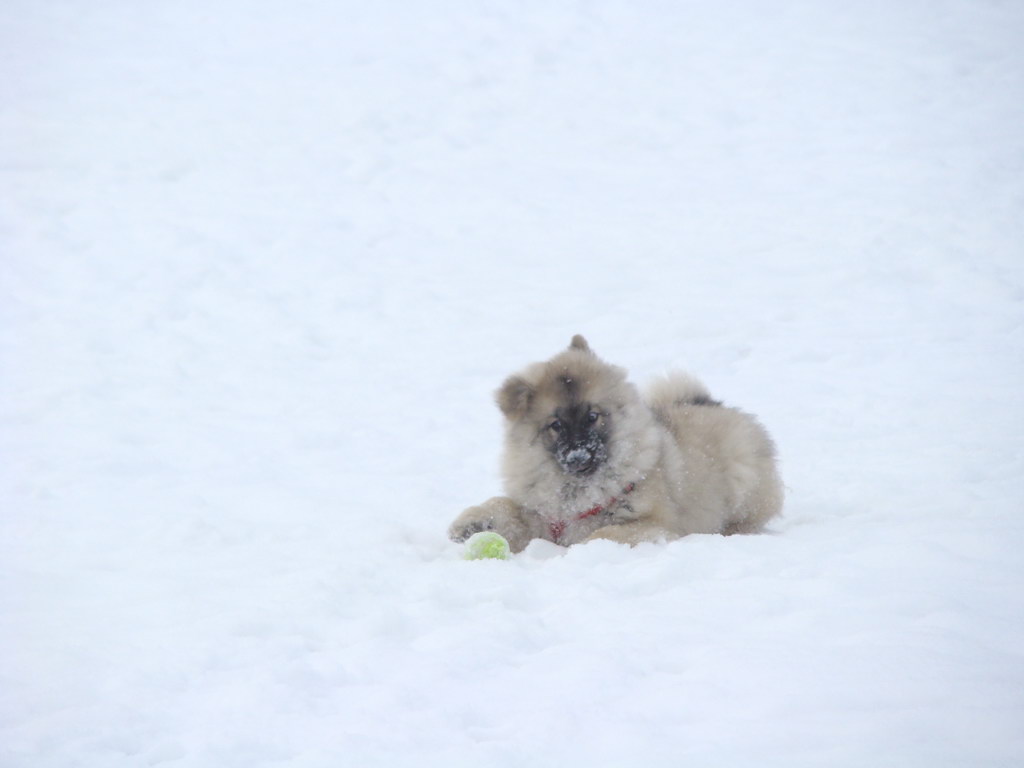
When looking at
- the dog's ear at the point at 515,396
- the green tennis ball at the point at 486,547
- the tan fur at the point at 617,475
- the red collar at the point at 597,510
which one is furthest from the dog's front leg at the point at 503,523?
the dog's ear at the point at 515,396

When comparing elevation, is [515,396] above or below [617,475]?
above

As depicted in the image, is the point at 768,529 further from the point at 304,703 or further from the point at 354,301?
the point at 354,301

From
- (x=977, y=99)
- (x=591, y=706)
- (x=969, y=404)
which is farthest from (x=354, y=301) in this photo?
(x=977, y=99)

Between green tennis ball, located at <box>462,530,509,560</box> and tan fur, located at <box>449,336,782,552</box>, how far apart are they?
0.33 meters

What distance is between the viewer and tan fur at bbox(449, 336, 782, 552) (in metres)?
4.65

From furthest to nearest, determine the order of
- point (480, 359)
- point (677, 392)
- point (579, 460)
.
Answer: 1. point (480, 359)
2. point (677, 392)
3. point (579, 460)

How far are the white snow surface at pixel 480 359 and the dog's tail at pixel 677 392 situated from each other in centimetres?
78

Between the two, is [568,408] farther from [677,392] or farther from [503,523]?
[677,392]

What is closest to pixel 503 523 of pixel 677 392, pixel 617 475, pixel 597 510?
pixel 597 510

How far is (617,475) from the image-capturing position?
15.4ft

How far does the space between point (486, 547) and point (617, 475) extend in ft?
2.88

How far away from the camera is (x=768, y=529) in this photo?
495 cm

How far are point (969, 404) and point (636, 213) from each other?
559cm

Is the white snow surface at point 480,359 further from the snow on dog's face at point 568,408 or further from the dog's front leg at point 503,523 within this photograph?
the snow on dog's face at point 568,408
